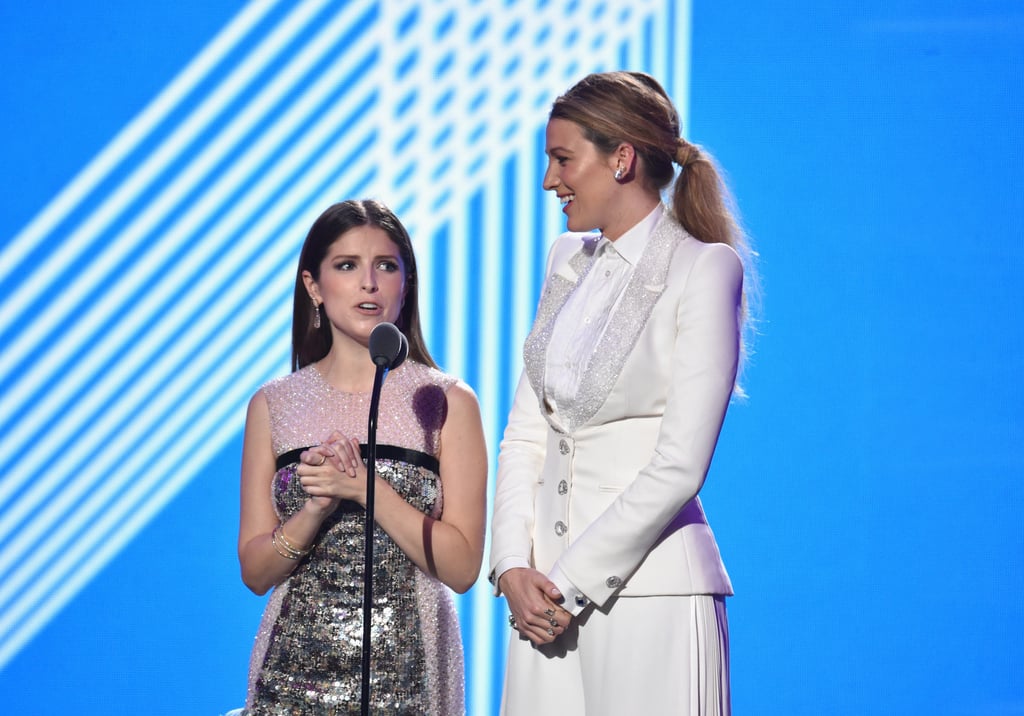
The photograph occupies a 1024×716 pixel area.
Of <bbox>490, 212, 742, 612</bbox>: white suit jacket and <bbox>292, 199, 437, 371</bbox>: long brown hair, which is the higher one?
<bbox>292, 199, 437, 371</bbox>: long brown hair

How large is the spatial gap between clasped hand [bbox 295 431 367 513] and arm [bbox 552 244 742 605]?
368mm

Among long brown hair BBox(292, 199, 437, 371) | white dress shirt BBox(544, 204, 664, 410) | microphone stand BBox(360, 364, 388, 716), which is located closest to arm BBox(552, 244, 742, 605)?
white dress shirt BBox(544, 204, 664, 410)

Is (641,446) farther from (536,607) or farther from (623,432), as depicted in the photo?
(536,607)

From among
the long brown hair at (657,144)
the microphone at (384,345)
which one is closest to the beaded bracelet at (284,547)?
the microphone at (384,345)

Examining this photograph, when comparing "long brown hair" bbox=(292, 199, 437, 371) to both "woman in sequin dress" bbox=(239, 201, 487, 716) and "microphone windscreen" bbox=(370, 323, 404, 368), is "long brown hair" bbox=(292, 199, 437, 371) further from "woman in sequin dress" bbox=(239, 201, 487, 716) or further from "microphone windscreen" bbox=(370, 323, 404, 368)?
"microphone windscreen" bbox=(370, 323, 404, 368)

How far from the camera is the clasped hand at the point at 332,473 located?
1831 mm

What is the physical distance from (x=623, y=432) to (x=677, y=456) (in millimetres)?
120

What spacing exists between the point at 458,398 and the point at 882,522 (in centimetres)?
151

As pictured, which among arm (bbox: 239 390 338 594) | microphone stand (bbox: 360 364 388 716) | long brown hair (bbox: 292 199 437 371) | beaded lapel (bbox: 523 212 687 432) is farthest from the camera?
long brown hair (bbox: 292 199 437 371)

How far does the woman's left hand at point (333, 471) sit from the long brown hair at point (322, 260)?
34cm

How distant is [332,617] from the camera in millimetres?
1955

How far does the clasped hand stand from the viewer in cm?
183

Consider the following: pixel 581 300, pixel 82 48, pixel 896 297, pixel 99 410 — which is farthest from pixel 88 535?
pixel 896 297

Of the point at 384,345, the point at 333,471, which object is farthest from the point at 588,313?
the point at 333,471
